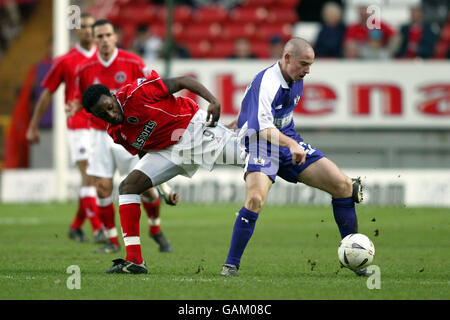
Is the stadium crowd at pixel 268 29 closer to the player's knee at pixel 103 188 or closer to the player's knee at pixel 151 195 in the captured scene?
the player's knee at pixel 103 188

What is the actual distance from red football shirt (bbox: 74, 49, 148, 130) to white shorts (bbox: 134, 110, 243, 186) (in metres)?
2.24

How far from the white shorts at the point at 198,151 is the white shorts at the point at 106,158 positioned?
2092mm

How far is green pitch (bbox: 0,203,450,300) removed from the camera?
586 centimetres

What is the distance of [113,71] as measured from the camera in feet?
31.3

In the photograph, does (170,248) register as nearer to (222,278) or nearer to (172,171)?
(172,171)

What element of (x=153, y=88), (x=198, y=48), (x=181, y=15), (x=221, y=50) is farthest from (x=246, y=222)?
(x=181, y=15)

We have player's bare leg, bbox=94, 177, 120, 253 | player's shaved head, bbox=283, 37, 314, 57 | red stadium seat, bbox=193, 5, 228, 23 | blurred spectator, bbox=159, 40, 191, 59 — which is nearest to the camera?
player's shaved head, bbox=283, 37, 314, 57

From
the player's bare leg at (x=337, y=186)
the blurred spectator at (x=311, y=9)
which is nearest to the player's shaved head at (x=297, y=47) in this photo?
the player's bare leg at (x=337, y=186)

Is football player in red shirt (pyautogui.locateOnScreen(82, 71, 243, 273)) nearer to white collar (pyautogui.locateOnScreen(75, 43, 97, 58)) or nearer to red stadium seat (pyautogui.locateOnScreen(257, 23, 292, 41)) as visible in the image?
white collar (pyautogui.locateOnScreen(75, 43, 97, 58))

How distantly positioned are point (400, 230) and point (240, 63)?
7211 millimetres

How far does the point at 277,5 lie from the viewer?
71.2ft

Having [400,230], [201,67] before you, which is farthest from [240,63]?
[400,230]

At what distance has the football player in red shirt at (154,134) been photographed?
Answer: 687cm

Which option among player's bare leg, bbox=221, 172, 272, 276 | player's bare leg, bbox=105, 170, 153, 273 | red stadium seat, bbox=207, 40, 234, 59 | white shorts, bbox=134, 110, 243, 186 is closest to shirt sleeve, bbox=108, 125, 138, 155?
white shorts, bbox=134, 110, 243, 186
